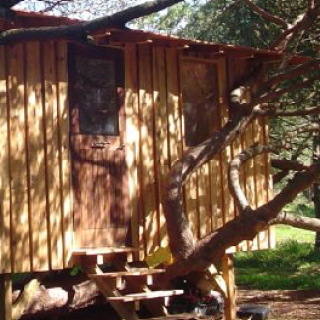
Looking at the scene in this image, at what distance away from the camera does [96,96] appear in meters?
8.76

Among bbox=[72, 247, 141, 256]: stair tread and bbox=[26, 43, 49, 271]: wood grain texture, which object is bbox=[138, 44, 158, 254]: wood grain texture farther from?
bbox=[26, 43, 49, 271]: wood grain texture

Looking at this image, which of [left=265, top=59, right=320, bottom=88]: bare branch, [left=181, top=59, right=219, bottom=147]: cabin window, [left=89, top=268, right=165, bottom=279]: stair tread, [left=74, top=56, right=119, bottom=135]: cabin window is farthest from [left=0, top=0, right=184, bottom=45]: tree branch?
[left=265, top=59, right=320, bottom=88]: bare branch

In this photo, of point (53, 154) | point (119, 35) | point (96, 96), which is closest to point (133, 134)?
point (96, 96)

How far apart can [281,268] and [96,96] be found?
10.3 m

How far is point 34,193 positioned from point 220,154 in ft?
10.5

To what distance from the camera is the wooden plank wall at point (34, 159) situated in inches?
309

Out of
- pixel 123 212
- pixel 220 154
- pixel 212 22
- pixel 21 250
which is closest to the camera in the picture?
pixel 21 250

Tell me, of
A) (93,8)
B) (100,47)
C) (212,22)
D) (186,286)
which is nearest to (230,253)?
(186,286)

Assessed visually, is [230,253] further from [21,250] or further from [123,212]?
[21,250]

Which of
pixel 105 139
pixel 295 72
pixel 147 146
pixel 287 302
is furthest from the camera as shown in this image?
pixel 287 302

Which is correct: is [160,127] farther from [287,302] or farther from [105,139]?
[287,302]

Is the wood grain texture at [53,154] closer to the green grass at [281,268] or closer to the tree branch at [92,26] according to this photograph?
the tree branch at [92,26]

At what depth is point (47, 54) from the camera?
826cm

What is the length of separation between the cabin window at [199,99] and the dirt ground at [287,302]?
329cm
